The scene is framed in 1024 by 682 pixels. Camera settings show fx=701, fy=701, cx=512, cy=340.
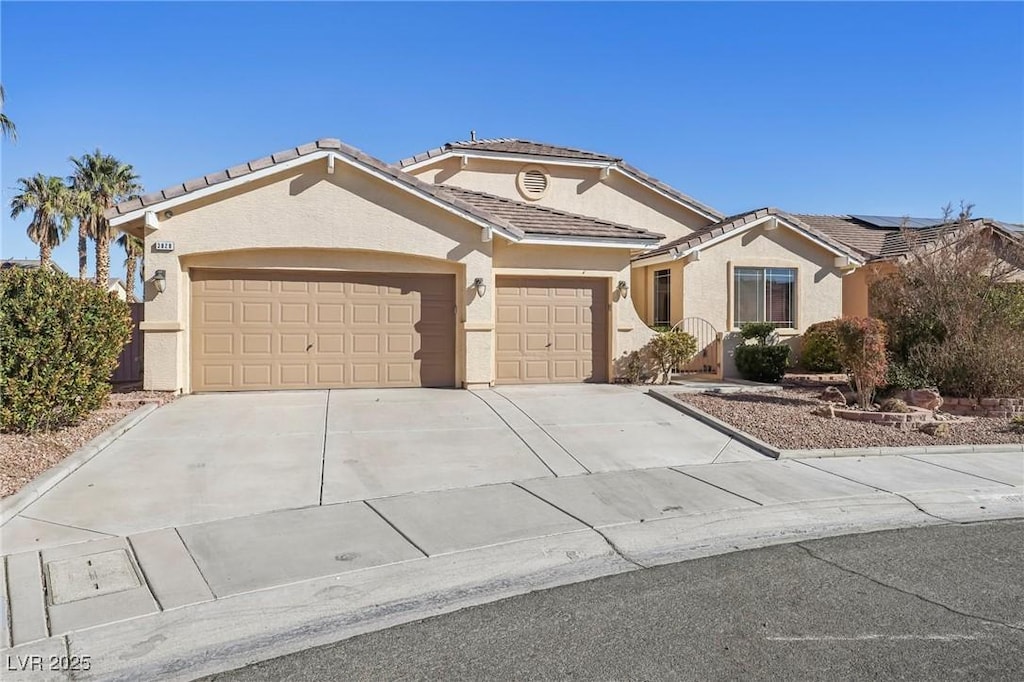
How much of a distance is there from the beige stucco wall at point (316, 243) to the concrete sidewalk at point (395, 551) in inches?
253

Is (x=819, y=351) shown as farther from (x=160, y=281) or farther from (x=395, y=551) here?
(x=160, y=281)

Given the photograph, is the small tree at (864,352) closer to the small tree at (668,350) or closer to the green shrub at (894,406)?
the green shrub at (894,406)

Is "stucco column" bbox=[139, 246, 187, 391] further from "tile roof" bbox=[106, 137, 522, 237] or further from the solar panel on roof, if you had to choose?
the solar panel on roof

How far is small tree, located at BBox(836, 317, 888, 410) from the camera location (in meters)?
12.0

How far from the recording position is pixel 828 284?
18.8 m

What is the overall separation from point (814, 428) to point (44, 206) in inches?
1345

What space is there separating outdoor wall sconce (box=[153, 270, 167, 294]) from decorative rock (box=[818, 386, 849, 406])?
12.3 metres

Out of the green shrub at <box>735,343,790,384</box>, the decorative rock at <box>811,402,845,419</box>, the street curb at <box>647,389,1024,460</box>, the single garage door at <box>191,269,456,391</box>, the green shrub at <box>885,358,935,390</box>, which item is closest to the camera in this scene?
the street curb at <box>647,389,1024,460</box>

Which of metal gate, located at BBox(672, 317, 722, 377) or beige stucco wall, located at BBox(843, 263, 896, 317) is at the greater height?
beige stucco wall, located at BBox(843, 263, 896, 317)

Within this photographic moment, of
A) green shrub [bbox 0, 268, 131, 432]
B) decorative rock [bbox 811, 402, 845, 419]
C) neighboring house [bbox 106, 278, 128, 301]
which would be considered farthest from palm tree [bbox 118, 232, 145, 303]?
decorative rock [bbox 811, 402, 845, 419]

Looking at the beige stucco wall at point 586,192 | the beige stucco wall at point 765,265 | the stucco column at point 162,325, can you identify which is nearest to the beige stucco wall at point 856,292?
the beige stucco wall at point 765,265

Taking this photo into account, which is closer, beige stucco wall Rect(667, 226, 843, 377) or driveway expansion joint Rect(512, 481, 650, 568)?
driveway expansion joint Rect(512, 481, 650, 568)

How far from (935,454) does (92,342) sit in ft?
39.0

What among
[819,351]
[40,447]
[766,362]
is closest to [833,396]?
[766,362]
